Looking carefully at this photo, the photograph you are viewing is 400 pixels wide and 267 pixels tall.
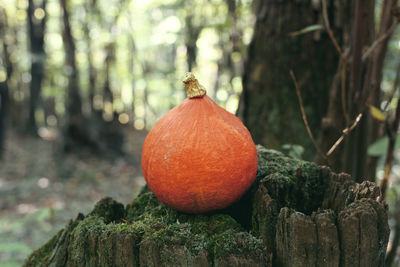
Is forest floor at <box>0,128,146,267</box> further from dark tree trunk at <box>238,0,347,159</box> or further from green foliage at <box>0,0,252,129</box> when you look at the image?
dark tree trunk at <box>238,0,347,159</box>

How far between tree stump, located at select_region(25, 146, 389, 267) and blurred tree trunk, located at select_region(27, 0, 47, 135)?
44.6ft

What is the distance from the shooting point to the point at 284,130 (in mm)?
3432

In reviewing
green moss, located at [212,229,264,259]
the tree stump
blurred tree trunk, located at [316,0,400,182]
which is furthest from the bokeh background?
Result: green moss, located at [212,229,264,259]

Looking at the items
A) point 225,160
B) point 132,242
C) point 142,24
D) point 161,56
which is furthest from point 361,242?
point 161,56

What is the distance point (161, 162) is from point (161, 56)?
29664 mm

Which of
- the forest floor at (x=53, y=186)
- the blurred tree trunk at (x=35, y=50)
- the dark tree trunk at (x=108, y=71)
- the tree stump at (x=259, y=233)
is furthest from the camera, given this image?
the dark tree trunk at (x=108, y=71)

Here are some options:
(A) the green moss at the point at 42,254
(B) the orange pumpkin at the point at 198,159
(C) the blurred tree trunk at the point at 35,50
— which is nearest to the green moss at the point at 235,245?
(B) the orange pumpkin at the point at 198,159

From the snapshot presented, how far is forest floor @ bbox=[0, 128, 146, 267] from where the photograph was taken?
20.0 feet

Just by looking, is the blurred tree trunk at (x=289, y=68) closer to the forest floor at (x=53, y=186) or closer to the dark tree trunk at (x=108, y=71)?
the forest floor at (x=53, y=186)

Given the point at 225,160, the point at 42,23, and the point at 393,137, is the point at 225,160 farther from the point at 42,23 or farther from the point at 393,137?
the point at 42,23

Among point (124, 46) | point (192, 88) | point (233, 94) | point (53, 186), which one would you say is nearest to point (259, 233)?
point (192, 88)

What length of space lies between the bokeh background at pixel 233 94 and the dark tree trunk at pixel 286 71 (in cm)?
1

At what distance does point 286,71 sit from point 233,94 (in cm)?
111

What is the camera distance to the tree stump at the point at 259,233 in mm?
1375
